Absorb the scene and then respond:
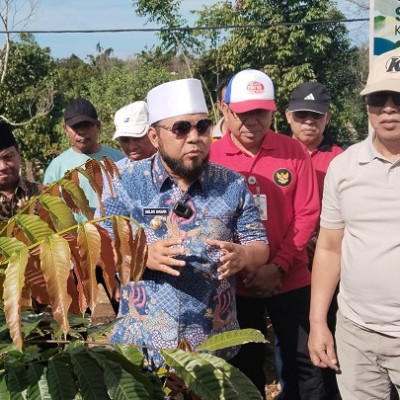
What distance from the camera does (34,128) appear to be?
17609mm

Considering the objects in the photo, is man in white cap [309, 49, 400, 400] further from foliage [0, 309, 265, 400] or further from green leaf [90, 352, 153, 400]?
green leaf [90, 352, 153, 400]

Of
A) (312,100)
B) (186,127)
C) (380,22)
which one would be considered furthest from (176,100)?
(380,22)

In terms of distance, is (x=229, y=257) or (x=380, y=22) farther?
(x=380, y=22)

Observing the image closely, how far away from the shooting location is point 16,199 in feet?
11.0

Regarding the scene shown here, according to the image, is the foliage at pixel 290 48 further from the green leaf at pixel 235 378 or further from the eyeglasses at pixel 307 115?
the green leaf at pixel 235 378

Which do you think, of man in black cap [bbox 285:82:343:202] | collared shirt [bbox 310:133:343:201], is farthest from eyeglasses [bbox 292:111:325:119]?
collared shirt [bbox 310:133:343:201]

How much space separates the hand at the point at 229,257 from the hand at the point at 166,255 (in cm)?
12

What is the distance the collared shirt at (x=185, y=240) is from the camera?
2457 mm

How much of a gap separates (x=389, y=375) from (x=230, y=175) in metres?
0.96

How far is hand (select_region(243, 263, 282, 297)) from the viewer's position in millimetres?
3070

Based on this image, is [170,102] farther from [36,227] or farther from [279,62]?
[279,62]

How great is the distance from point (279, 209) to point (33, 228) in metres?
1.92

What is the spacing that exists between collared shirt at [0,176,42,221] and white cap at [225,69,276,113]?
3.48 ft

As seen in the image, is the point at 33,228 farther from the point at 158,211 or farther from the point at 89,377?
the point at 158,211
